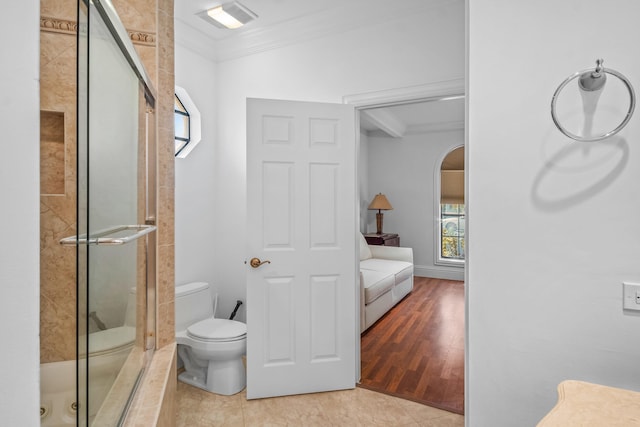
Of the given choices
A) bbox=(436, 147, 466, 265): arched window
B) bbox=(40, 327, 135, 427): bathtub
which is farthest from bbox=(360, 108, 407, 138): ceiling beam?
bbox=(40, 327, 135, 427): bathtub

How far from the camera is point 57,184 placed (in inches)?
59.0

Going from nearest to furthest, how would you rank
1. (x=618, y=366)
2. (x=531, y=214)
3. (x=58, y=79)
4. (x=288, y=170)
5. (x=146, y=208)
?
(x=618, y=366) → (x=531, y=214) → (x=58, y=79) → (x=146, y=208) → (x=288, y=170)

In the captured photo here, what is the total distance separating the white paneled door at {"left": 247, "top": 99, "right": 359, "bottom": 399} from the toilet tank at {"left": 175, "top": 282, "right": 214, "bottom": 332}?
558mm

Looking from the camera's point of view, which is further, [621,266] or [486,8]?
[486,8]

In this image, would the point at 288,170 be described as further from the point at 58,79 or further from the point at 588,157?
the point at 588,157

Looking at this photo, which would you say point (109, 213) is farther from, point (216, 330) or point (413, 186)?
point (413, 186)

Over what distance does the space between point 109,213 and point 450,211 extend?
5747 millimetres

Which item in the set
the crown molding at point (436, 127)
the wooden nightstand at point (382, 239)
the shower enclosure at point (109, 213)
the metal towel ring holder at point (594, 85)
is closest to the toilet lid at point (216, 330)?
the shower enclosure at point (109, 213)

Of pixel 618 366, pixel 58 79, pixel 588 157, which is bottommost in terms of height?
pixel 618 366

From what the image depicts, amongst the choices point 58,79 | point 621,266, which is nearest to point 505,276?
point 621,266

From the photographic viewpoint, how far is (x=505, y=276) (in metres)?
1.38

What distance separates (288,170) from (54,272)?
57.8 inches
